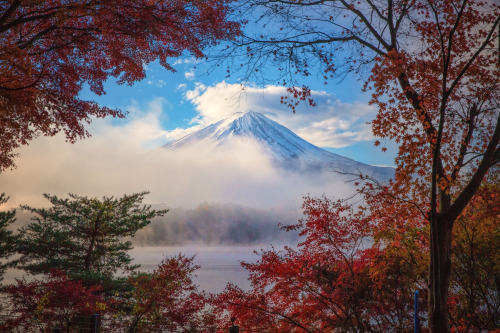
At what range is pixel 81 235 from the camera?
432 inches

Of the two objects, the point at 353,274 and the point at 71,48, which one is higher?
the point at 71,48

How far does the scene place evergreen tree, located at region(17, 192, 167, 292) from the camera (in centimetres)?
1068

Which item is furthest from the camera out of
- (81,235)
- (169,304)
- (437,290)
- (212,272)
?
(212,272)

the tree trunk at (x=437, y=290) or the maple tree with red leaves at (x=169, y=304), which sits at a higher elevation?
the tree trunk at (x=437, y=290)

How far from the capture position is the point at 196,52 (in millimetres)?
5484

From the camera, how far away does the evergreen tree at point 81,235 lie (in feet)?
35.0

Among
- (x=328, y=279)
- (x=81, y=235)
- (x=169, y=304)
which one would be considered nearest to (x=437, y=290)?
(x=328, y=279)

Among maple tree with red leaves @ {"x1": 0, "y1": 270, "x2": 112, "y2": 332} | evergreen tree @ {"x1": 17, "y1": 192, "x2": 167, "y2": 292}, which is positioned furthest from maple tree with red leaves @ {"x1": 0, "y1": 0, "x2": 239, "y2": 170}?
evergreen tree @ {"x1": 17, "y1": 192, "x2": 167, "y2": 292}

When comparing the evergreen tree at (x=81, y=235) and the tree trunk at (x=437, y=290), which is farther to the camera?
the evergreen tree at (x=81, y=235)

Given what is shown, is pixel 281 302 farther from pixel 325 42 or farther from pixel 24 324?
pixel 24 324

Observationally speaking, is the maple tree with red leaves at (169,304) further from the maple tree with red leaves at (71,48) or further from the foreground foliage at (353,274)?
the maple tree with red leaves at (71,48)

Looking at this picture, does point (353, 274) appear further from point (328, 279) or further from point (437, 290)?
point (437, 290)

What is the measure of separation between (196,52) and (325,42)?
1955 millimetres

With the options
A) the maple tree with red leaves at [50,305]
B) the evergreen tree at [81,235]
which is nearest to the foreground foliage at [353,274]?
the maple tree with red leaves at [50,305]
